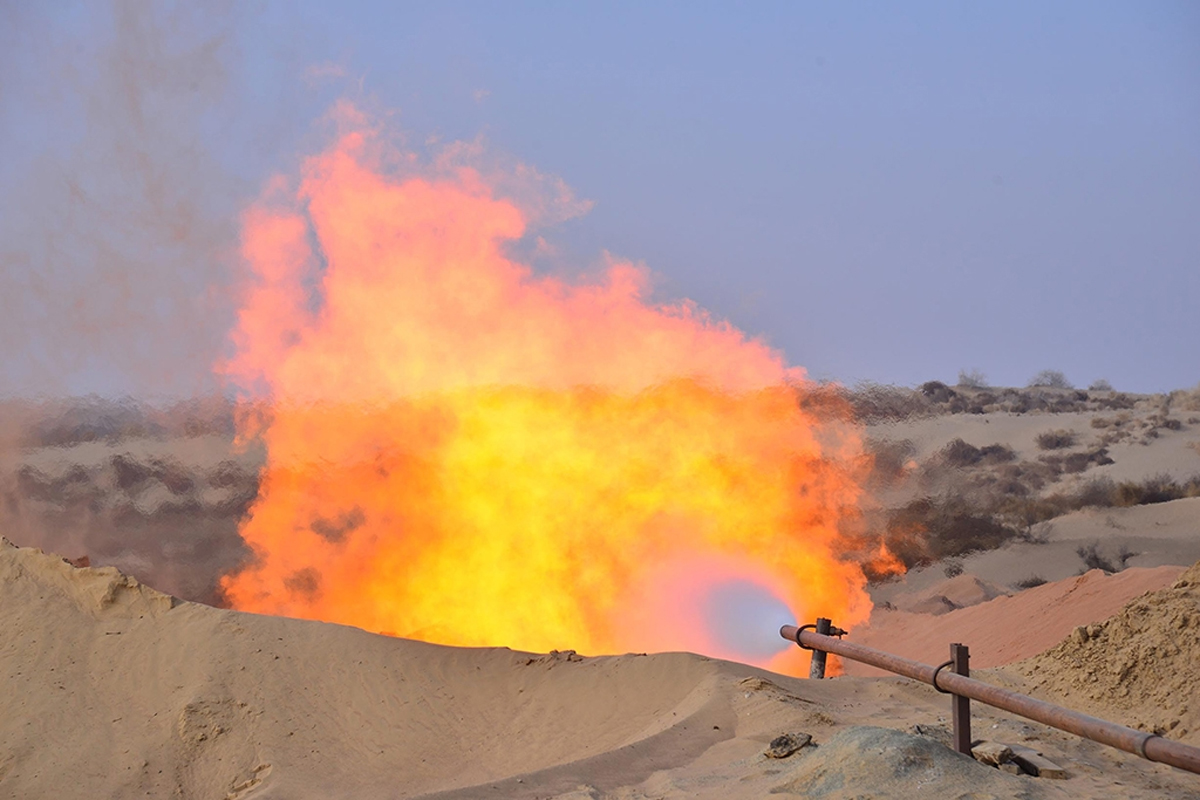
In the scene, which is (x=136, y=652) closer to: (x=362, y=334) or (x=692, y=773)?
(x=692, y=773)

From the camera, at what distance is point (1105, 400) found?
40469 millimetres

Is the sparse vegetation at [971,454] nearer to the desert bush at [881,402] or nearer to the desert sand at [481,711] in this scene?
the desert bush at [881,402]

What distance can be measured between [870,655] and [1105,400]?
37.6m

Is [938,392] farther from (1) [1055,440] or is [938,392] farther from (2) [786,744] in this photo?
(2) [786,744]

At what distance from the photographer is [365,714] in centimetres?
968

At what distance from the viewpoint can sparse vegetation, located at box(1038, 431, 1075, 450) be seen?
3394 centimetres

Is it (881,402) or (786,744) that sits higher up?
(881,402)

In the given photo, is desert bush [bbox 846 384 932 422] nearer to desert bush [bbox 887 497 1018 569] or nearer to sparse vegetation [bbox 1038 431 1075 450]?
desert bush [bbox 887 497 1018 569]

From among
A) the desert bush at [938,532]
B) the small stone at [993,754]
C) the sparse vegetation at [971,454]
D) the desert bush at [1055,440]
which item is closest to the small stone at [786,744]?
the small stone at [993,754]

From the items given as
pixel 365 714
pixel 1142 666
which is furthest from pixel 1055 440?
pixel 365 714

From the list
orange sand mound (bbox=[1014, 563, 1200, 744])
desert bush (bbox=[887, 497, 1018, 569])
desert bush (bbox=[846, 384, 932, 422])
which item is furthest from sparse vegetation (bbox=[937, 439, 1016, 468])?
orange sand mound (bbox=[1014, 563, 1200, 744])

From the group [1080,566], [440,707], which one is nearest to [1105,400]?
[1080,566]

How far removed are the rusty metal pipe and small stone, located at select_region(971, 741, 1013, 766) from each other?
61 cm

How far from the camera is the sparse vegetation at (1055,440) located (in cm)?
3394
